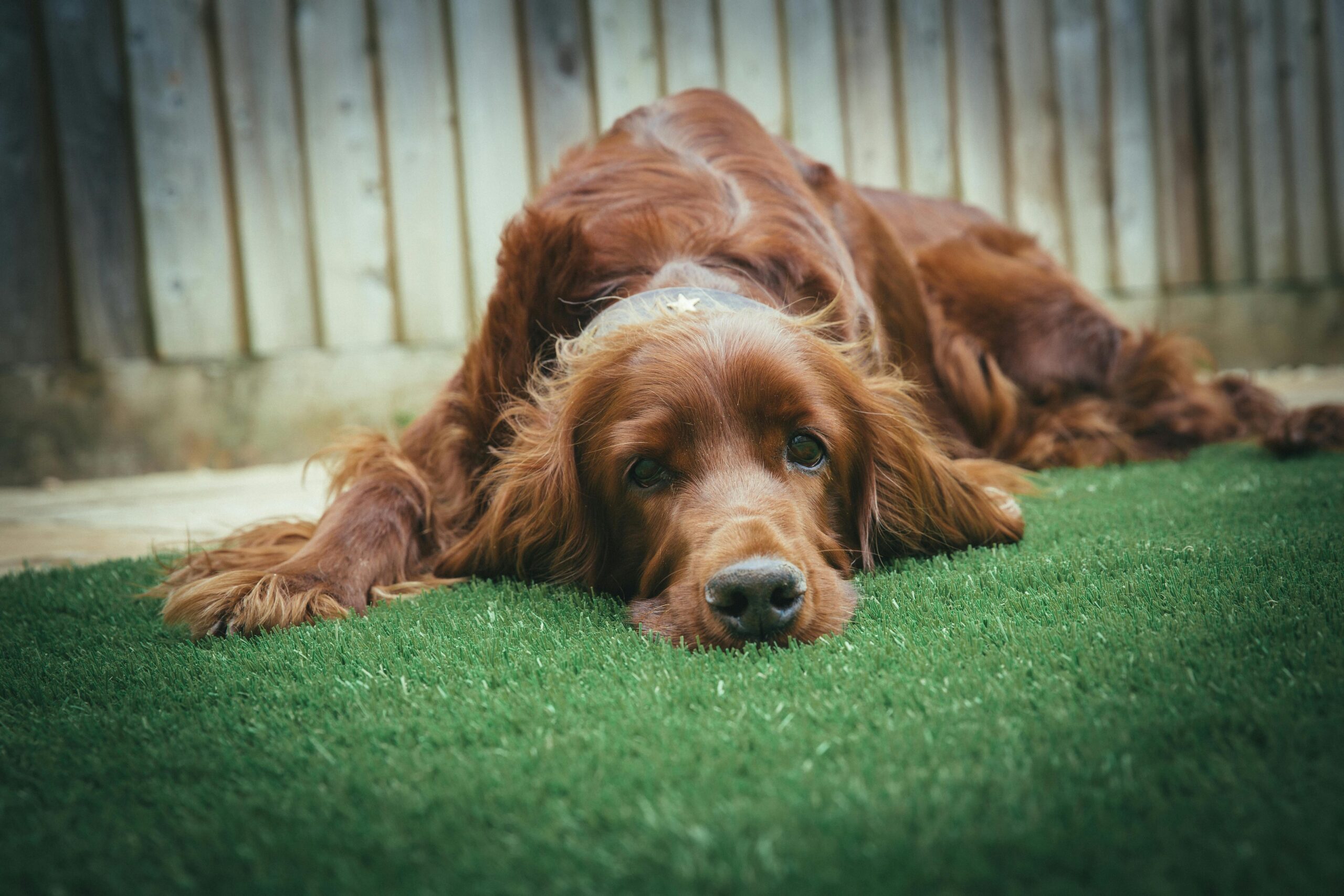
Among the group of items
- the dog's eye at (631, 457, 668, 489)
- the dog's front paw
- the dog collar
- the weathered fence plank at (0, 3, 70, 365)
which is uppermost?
the weathered fence plank at (0, 3, 70, 365)

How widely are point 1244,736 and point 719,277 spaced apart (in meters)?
1.32

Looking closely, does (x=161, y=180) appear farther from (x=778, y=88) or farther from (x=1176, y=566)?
(x=1176, y=566)

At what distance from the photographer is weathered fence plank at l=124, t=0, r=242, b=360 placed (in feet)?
11.6

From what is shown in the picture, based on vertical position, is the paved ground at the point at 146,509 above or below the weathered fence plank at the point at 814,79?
below

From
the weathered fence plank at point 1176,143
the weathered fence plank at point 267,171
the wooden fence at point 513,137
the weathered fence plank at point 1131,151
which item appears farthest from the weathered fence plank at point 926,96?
the weathered fence plank at point 267,171

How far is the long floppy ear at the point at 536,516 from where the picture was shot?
1.76 metres

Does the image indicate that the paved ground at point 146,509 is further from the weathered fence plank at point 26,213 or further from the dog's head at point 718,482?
the dog's head at point 718,482

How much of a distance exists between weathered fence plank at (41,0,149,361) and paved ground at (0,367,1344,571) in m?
0.52

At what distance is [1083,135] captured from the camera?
184 inches

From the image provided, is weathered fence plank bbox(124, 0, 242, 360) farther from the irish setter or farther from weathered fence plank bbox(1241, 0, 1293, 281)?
weathered fence plank bbox(1241, 0, 1293, 281)

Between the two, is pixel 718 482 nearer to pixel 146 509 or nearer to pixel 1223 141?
pixel 146 509

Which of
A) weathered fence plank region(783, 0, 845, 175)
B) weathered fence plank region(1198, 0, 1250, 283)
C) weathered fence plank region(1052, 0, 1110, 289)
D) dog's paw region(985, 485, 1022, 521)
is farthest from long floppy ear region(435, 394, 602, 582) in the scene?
weathered fence plank region(1198, 0, 1250, 283)

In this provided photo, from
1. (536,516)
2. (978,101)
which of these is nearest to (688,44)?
(978,101)

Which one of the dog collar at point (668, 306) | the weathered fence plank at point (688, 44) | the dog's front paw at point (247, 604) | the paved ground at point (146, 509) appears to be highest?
the weathered fence plank at point (688, 44)
